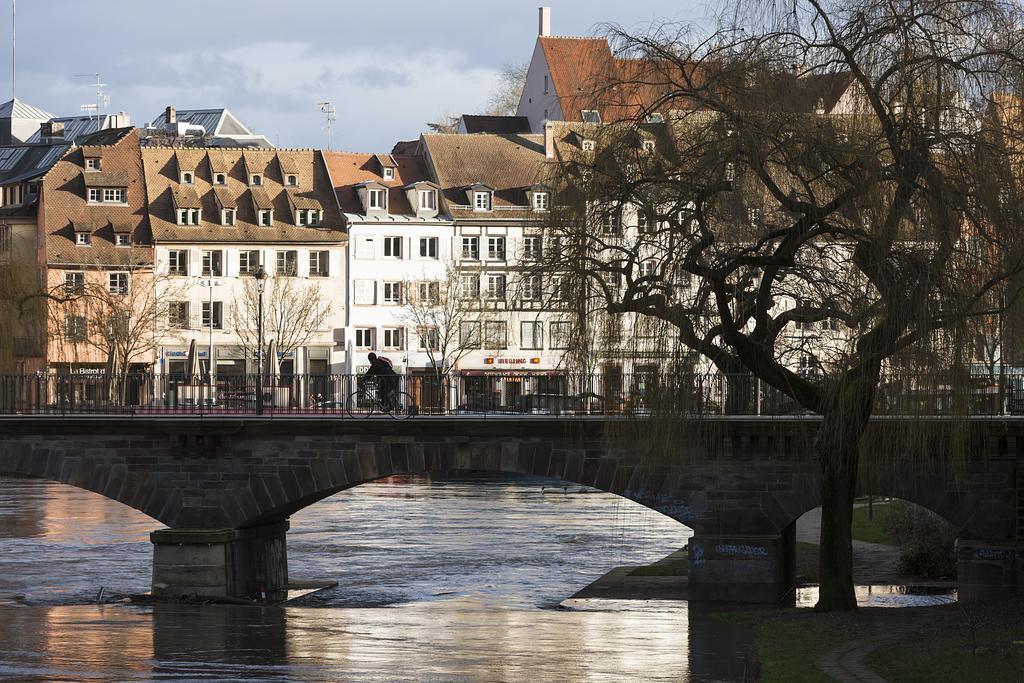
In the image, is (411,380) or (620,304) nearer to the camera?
(620,304)

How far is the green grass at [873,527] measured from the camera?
46.6 meters

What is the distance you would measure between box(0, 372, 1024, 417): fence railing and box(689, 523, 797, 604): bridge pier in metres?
2.50

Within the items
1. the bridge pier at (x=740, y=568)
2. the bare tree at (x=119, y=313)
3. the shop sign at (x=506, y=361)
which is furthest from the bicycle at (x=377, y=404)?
the shop sign at (x=506, y=361)

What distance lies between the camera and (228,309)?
79.1 m

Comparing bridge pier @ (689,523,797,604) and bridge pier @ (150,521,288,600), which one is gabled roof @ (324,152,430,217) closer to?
bridge pier @ (150,521,288,600)

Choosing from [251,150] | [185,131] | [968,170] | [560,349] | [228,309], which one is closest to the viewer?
[968,170]

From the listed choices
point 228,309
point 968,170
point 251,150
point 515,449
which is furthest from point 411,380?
point 251,150

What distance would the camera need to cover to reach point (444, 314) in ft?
253

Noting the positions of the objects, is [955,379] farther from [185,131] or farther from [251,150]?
[185,131]

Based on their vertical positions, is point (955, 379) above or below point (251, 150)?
below

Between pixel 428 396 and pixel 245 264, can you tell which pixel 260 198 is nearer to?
pixel 245 264

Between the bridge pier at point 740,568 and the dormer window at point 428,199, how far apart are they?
49002 mm

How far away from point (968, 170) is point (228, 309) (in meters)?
58.6

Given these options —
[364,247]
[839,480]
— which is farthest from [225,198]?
[839,480]
